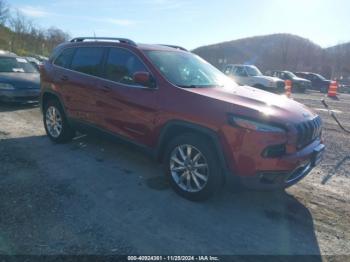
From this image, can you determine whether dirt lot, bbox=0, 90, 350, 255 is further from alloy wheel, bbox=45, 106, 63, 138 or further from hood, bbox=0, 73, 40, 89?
hood, bbox=0, 73, 40, 89

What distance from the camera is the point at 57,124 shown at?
596cm

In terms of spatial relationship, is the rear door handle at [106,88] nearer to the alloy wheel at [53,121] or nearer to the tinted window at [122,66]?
the tinted window at [122,66]

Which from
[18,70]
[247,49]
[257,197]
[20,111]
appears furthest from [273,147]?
[247,49]

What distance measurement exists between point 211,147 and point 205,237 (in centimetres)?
100

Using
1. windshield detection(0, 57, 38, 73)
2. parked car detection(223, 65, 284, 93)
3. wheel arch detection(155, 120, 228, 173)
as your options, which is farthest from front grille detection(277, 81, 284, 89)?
wheel arch detection(155, 120, 228, 173)

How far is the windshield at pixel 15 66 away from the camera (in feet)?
31.8

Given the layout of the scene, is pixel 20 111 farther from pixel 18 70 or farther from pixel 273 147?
pixel 273 147

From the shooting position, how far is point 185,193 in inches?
154

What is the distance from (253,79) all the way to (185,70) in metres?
13.9

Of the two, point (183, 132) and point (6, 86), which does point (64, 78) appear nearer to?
point (183, 132)

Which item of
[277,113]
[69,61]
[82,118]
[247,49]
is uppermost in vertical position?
[247,49]

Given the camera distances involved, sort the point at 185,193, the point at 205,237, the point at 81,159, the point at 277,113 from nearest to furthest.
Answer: the point at 205,237 → the point at 277,113 → the point at 185,193 → the point at 81,159

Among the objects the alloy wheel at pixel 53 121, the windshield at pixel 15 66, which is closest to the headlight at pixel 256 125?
the alloy wheel at pixel 53 121

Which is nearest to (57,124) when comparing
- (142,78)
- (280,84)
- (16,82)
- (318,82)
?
(142,78)
